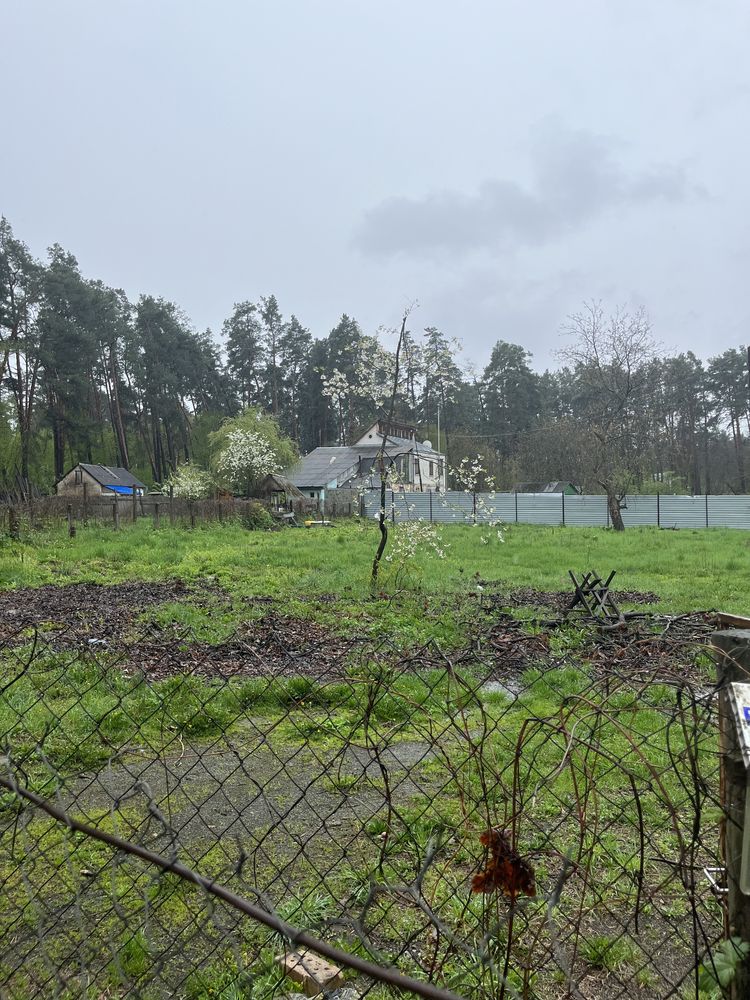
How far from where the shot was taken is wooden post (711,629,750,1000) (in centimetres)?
116

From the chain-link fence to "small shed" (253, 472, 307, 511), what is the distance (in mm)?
26677

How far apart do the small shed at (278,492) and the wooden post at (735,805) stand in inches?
1183

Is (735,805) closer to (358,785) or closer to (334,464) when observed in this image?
(358,785)

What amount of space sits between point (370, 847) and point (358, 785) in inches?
23.4

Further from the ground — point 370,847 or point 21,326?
point 21,326

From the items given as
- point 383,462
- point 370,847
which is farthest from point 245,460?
point 370,847

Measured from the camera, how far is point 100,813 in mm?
3137

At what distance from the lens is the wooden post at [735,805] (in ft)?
3.82

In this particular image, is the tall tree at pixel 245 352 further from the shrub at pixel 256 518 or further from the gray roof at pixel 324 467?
the shrub at pixel 256 518

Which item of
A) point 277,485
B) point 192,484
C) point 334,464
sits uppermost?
point 334,464

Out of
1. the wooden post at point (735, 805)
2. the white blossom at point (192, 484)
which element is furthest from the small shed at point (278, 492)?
the wooden post at point (735, 805)

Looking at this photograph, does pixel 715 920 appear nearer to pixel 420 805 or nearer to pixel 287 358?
pixel 420 805

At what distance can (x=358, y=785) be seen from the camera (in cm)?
344

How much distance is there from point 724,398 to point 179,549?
46.1m
